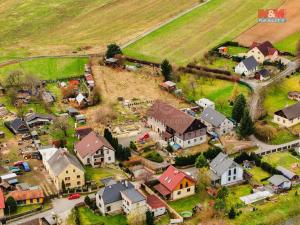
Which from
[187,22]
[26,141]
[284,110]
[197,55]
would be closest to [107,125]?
[26,141]

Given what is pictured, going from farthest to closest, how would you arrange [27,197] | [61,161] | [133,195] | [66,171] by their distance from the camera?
1. [61,161]
2. [66,171]
3. [27,197]
4. [133,195]

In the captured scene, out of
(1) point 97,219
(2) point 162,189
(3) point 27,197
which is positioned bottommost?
(1) point 97,219

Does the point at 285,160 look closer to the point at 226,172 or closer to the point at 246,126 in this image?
the point at 246,126

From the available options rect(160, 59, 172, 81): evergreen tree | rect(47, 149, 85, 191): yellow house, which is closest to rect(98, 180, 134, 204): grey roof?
rect(47, 149, 85, 191): yellow house

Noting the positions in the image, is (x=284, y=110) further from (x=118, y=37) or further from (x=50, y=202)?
(x=118, y=37)

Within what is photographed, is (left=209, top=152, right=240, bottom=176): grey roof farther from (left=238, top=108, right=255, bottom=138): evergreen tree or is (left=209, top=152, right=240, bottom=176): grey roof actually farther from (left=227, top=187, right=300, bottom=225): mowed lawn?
(left=238, top=108, right=255, bottom=138): evergreen tree

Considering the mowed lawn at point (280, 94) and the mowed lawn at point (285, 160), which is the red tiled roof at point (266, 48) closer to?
the mowed lawn at point (280, 94)

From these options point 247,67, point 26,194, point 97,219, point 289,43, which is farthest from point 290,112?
point 26,194
